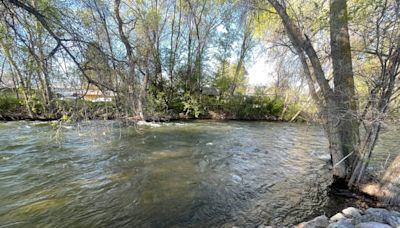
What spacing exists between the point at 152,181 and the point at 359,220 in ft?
13.2

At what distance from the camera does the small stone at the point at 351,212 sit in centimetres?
427

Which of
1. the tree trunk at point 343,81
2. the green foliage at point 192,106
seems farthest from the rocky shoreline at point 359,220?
the green foliage at point 192,106

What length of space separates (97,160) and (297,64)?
6.42 metres

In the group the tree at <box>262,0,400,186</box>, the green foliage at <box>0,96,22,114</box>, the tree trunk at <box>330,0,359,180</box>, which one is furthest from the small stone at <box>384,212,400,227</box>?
the green foliage at <box>0,96,22,114</box>

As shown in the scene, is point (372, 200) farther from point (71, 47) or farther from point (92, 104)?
point (71, 47)

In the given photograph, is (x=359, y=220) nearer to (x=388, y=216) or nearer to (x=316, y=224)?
(x=388, y=216)

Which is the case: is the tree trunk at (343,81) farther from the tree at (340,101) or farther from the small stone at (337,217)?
the small stone at (337,217)

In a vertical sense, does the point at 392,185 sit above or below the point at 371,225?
above

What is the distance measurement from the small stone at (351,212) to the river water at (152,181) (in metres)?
0.42

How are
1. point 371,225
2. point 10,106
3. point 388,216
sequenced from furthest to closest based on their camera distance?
point 10,106
point 388,216
point 371,225

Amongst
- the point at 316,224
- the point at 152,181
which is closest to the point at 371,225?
the point at 316,224

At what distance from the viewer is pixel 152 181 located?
19.2 ft

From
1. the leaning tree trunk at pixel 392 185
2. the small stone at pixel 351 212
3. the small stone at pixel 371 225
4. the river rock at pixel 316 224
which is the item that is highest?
the leaning tree trunk at pixel 392 185

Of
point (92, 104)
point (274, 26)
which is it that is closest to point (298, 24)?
point (274, 26)
